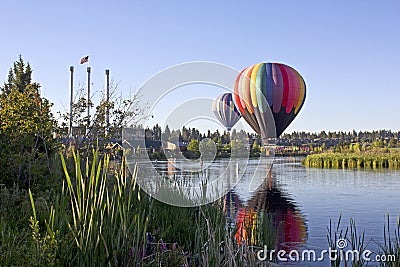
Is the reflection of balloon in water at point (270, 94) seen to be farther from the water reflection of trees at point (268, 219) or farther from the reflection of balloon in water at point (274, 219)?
the reflection of balloon in water at point (274, 219)

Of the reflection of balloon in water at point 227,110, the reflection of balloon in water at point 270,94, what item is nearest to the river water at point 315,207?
the reflection of balloon in water at point 270,94

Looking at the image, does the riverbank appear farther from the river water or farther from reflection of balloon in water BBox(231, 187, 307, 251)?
reflection of balloon in water BBox(231, 187, 307, 251)

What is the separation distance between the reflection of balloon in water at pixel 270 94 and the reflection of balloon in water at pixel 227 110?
8.55 feet

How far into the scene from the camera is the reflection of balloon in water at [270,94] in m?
25.5

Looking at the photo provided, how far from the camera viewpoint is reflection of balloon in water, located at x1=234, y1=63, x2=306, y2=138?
25453 millimetres

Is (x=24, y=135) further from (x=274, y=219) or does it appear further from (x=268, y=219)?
(x=274, y=219)

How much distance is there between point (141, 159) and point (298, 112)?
17900 mm

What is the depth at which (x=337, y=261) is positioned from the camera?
3588 mm

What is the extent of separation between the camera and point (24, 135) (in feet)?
26.3

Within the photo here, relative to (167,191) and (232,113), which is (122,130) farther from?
(232,113)

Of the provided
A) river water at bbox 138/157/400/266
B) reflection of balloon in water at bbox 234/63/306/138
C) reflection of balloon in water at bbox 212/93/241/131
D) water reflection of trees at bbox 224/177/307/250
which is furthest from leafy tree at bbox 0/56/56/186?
reflection of balloon in water at bbox 212/93/241/131

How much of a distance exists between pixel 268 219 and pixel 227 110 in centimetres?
2135

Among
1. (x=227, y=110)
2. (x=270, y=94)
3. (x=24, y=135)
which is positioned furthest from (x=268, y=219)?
(x=227, y=110)

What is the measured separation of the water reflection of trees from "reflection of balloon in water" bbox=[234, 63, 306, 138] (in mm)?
9758
